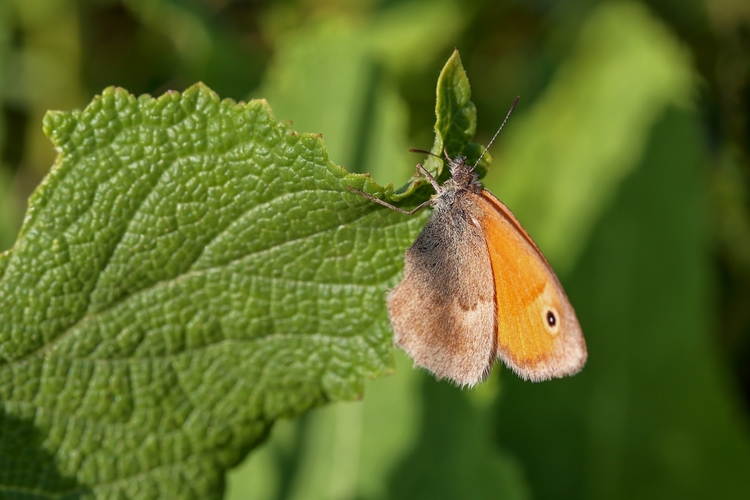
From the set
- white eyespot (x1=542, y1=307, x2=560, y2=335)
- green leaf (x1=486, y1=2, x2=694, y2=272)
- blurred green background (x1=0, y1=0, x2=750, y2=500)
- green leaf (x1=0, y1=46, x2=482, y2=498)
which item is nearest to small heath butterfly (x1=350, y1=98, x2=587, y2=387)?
white eyespot (x1=542, y1=307, x2=560, y2=335)

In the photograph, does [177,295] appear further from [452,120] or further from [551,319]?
[551,319]

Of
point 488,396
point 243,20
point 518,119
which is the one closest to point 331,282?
point 488,396

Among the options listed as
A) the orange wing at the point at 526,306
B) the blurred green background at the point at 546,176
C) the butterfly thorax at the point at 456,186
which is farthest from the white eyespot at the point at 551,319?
the blurred green background at the point at 546,176

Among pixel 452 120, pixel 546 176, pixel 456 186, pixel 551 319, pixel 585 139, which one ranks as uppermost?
pixel 585 139

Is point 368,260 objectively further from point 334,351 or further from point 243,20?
point 243,20

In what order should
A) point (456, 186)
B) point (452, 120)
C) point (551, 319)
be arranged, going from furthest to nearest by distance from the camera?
point (456, 186), point (551, 319), point (452, 120)

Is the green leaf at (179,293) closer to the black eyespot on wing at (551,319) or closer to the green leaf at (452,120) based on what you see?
the green leaf at (452,120)

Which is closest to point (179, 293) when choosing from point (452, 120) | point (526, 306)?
point (452, 120)
